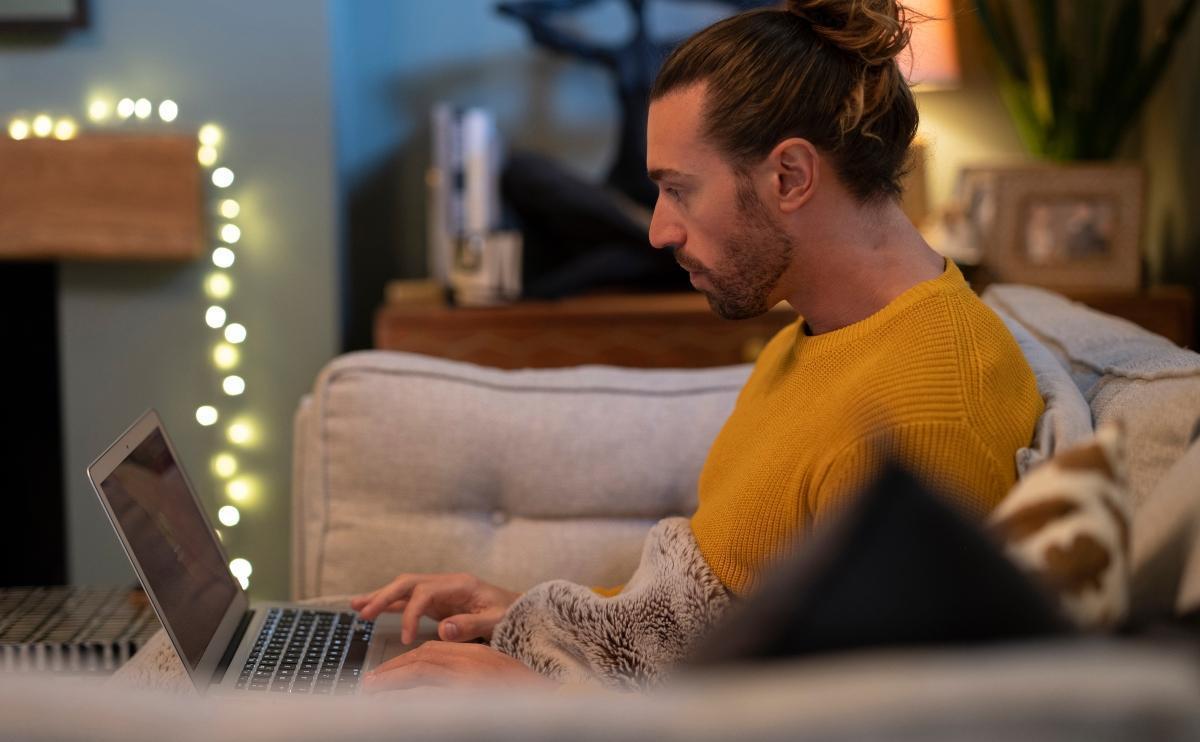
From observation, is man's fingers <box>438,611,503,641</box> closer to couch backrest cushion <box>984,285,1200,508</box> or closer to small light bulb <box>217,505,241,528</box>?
couch backrest cushion <box>984,285,1200,508</box>

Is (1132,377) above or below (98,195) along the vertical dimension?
below

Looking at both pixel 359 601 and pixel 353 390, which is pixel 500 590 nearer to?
pixel 359 601

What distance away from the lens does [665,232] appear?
1.22 metres

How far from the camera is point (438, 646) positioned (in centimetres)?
104

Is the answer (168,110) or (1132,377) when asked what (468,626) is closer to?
(1132,377)

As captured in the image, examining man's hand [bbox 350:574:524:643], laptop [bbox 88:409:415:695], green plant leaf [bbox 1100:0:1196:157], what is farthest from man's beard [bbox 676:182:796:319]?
green plant leaf [bbox 1100:0:1196:157]

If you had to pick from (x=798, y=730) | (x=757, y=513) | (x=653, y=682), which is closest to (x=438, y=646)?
(x=653, y=682)

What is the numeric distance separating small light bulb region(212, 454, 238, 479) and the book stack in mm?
906

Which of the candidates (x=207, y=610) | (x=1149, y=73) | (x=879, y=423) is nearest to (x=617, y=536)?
(x=207, y=610)

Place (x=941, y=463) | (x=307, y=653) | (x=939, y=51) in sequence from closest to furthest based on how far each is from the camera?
(x=941, y=463), (x=307, y=653), (x=939, y=51)

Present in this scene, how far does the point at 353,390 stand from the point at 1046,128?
1.92 meters

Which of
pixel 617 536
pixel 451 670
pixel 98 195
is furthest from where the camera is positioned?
pixel 98 195

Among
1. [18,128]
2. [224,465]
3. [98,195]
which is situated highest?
[18,128]

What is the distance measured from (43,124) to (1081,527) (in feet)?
7.81
